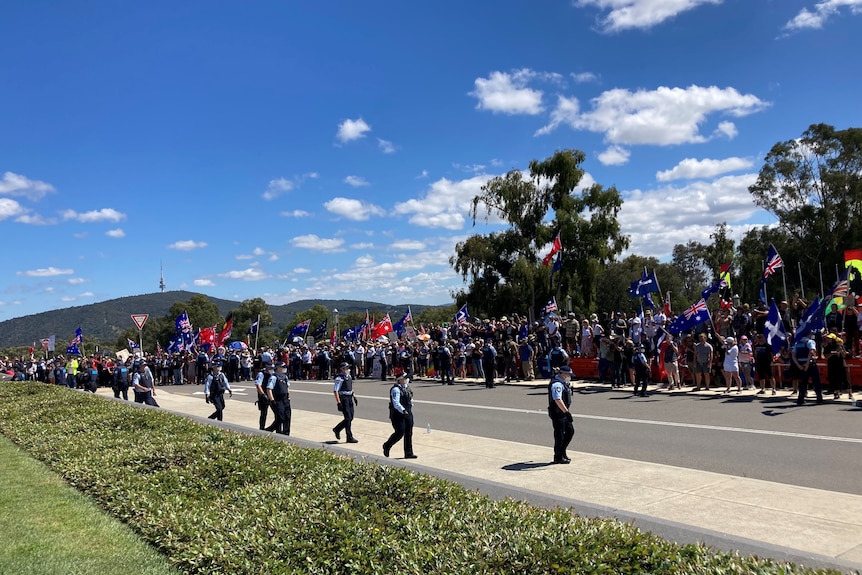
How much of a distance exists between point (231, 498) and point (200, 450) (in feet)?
8.81

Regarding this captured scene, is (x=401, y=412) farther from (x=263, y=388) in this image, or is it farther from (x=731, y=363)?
(x=731, y=363)

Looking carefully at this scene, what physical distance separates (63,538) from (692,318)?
18.0 metres

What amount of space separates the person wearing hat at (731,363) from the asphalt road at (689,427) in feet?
2.96

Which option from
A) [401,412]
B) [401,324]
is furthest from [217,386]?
[401,324]

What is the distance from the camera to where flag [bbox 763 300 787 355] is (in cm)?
1756

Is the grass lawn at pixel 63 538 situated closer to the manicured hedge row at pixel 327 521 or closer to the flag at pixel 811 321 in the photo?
the manicured hedge row at pixel 327 521

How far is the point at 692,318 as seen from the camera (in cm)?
2069

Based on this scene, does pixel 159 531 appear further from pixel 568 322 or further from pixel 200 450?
pixel 568 322

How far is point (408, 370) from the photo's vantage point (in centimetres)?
3309

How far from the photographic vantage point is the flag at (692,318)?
67.3 feet

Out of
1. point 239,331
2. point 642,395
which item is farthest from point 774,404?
point 239,331

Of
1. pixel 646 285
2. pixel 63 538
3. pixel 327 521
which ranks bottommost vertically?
pixel 63 538

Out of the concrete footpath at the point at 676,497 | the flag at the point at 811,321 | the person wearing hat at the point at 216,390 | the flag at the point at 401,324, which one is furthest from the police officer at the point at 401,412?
the flag at the point at 401,324

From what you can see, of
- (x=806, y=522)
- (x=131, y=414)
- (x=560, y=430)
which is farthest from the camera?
(x=131, y=414)
